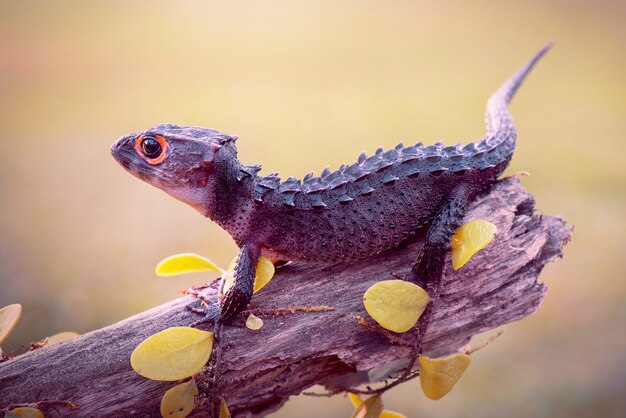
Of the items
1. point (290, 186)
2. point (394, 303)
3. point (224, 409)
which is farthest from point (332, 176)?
point (224, 409)

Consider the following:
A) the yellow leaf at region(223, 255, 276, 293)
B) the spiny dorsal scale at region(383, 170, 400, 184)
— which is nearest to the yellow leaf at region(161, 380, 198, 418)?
the yellow leaf at region(223, 255, 276, 293)

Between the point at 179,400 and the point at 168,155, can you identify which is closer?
the point at 179,400

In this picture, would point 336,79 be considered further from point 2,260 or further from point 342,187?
point 2,260

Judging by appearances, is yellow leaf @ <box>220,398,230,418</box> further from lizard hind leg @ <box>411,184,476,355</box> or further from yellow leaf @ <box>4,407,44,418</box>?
lizard hind leg @ <box>411,184,476,355</box>

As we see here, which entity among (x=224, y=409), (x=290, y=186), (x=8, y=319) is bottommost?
(x=224, y=409)

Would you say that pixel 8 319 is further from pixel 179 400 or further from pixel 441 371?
pixel 441 371

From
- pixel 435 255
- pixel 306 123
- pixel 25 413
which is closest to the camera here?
pixel 25 413
